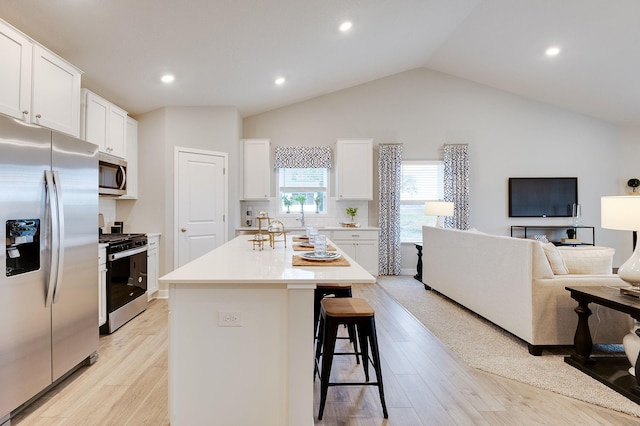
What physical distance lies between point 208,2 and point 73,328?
279cm

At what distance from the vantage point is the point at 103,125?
3580mm

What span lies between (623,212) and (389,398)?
199 centimetres

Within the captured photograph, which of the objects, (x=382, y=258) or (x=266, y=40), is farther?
(x=382, y=258)

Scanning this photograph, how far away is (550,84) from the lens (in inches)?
221

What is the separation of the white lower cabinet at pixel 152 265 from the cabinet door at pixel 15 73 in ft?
6.88

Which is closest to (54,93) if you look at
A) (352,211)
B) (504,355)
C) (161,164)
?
(161,164)

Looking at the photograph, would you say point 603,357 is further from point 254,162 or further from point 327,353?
point 254,162

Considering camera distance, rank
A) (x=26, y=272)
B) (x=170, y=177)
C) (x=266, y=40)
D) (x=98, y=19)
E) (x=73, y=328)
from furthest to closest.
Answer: (x=170, y=177), (x=266, y=40), (x=98, y=19), (x=73, y=328), (x=26, y=272)

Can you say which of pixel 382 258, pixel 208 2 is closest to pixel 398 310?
pixel 382 258

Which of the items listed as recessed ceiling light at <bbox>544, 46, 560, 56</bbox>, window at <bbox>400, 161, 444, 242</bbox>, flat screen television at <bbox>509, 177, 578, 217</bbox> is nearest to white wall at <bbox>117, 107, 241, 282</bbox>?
window at <bbox>400, 161, 444, 242</bbox>

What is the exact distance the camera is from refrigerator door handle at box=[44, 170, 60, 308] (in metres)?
2.07

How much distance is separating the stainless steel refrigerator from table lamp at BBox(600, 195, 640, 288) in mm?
3650

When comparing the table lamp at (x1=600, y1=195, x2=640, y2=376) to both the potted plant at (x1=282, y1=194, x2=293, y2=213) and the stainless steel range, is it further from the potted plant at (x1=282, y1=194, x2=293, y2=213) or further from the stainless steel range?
the potted plant at (x1=282, y1=194, x2=293, y2=213)

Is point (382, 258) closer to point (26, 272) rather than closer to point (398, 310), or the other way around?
point (398, 310)
